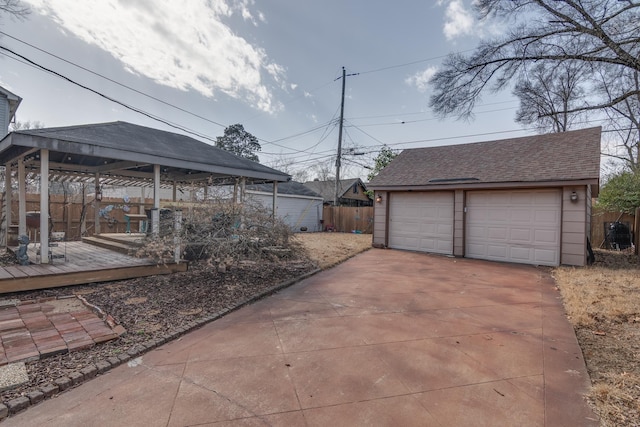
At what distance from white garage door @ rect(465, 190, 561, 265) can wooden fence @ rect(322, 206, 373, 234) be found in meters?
8.62

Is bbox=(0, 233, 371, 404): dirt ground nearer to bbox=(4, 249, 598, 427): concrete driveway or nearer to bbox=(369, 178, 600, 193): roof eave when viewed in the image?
bbox=(4, 249, 598, 427): concrete driveway

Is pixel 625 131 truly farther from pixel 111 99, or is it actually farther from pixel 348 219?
pixel 111 99

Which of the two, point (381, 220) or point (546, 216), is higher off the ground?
point (546, 216)

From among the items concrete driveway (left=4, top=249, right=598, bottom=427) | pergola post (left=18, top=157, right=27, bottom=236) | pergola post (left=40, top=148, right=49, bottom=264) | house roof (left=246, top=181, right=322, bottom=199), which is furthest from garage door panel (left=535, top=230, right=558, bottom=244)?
house roof (left=246, top=181, right=322, bottom=199)

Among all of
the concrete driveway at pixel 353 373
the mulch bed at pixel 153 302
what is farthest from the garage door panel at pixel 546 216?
the mulch bed at pixel 153 302

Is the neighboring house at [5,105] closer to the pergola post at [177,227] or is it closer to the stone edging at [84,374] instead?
the pergola post at [177,227]

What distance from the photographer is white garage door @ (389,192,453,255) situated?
9.97 m

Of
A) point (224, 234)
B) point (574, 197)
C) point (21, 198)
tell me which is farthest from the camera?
point (574, 197)

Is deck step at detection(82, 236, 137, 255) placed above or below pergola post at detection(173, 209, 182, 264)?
below

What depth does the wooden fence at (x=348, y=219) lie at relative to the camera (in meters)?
18.2

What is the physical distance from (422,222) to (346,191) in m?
14.6

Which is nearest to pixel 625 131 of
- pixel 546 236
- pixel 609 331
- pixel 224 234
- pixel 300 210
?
pixel 546 236

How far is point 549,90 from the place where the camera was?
11.3 m

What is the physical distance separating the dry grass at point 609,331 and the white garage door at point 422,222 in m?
3.29
